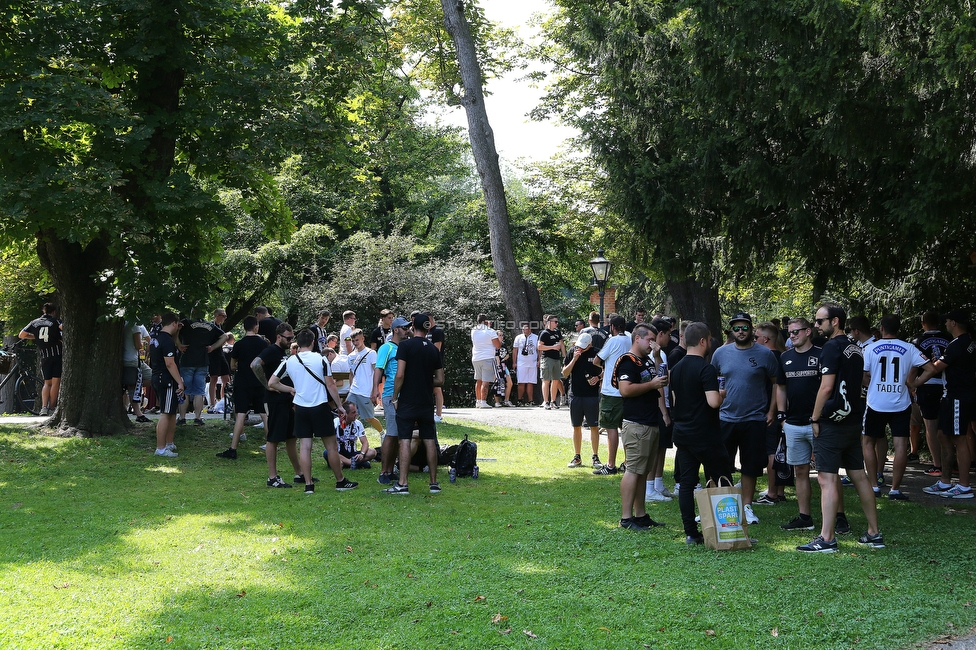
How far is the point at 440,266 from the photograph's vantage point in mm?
26625

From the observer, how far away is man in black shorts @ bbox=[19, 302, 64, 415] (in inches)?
586

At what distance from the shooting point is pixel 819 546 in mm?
7262

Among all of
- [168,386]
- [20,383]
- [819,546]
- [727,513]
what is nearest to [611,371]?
[727,513]

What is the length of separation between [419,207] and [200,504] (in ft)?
88.1

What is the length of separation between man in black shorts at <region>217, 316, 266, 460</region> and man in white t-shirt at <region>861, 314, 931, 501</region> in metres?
7.83

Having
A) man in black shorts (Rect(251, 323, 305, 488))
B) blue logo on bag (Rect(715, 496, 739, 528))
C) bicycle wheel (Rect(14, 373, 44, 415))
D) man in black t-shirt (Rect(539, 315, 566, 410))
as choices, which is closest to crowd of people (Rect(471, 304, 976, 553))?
blue logo on bag (Rect(715, 496, 739, 528))

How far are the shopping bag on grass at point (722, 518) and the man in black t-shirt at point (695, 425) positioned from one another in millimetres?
287

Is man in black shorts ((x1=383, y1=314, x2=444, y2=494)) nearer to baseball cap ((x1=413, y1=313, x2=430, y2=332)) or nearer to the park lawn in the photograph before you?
baseball cap ((x1=413, y1=313, x2=430, y2=332))

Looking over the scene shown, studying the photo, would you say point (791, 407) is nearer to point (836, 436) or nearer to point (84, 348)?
point (836, 436)

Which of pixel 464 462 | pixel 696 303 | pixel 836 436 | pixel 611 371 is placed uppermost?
pixel 696 303

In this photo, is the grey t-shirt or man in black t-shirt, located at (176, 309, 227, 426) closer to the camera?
the grey t-shirt

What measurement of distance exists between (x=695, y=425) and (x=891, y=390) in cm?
341

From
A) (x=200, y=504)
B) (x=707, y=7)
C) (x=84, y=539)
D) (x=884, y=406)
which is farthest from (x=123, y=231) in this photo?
(x=884, y=406)

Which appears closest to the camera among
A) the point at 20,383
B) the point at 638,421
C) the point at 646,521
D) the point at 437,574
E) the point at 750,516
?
the point at 437,574
